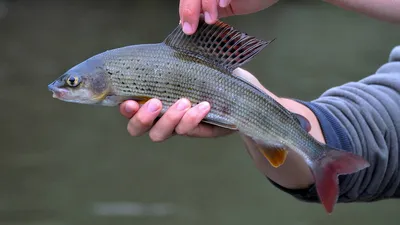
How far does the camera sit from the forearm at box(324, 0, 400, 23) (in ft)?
4.59

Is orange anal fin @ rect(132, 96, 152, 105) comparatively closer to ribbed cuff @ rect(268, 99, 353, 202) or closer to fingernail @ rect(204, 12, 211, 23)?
fingernail @ rect(204, 12, 211, 23)

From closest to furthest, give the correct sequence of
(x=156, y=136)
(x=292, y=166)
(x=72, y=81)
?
(x=72, y=81) < (x=156, y=136) < (x=292, y=166)

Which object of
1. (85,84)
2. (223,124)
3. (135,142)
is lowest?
(135,142)

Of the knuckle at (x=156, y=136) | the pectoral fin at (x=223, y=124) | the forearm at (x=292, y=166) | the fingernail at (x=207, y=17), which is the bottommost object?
the forearm at (x=292, y=166)

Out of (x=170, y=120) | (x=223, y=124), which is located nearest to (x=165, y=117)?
(x=170, y=120)

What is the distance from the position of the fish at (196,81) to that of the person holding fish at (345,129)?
27 millimetres

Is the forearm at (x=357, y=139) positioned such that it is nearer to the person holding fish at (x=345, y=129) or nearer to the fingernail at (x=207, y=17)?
the person holding fish at (x=345, y=129)

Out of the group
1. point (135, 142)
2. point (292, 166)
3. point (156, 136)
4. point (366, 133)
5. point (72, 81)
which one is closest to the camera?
point (72, 81)

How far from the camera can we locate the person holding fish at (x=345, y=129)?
54.4 inches

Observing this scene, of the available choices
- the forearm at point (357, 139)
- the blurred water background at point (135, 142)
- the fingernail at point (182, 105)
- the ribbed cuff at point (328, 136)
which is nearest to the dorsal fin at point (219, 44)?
the fingernail at point (182, 105)

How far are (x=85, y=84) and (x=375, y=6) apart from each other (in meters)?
0.66

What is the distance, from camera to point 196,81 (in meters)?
1.32

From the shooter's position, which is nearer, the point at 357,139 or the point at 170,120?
the point at 170,120

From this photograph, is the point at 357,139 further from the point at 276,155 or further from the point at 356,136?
the point at 276,155
